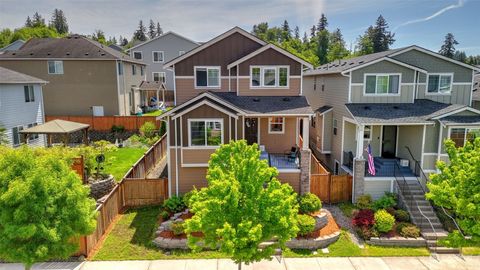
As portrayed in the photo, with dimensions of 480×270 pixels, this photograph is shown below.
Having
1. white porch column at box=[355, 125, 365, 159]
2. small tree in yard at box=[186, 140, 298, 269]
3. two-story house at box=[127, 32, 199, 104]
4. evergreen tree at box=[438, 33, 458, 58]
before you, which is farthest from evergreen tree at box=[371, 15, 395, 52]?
small tree in yard at box=[186, 140, 298, 269]

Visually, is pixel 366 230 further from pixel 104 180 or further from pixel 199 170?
pixel 104 180

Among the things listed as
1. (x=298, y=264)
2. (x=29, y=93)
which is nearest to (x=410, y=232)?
(x=298, y=264)

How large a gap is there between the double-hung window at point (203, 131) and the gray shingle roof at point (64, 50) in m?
21.8

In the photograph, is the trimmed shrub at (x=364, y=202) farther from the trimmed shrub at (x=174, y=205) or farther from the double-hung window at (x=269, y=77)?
the trimmed shrub at (x=174, y=205)

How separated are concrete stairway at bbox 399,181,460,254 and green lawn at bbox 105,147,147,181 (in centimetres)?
1550

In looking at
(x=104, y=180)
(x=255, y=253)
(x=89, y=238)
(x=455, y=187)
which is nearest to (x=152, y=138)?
(x=104, y=180)

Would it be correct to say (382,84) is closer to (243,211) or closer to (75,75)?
(243,211)

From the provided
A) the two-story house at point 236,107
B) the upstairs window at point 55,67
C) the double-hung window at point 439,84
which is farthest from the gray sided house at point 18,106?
the double-hung window at point 439,84

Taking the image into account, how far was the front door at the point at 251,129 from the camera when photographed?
20047 millimetres

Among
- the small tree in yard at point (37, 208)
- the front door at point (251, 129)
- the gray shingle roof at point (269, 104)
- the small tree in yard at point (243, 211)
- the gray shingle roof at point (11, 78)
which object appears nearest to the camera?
the small tree in yard at point (37, 208)

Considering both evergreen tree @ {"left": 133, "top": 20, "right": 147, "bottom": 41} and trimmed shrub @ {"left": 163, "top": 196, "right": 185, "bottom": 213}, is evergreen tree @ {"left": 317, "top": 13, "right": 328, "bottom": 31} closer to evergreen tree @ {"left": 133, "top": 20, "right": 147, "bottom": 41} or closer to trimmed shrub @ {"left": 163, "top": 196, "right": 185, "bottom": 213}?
evergreen tree @ {"left": 133, "top": 20, "right": 147, "bottom": 41}

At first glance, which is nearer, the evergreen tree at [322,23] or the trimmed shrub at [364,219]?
the trimmed shrub at [364,219]

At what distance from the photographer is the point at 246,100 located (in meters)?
18.8

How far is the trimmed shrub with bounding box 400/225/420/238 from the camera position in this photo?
1402 cm
